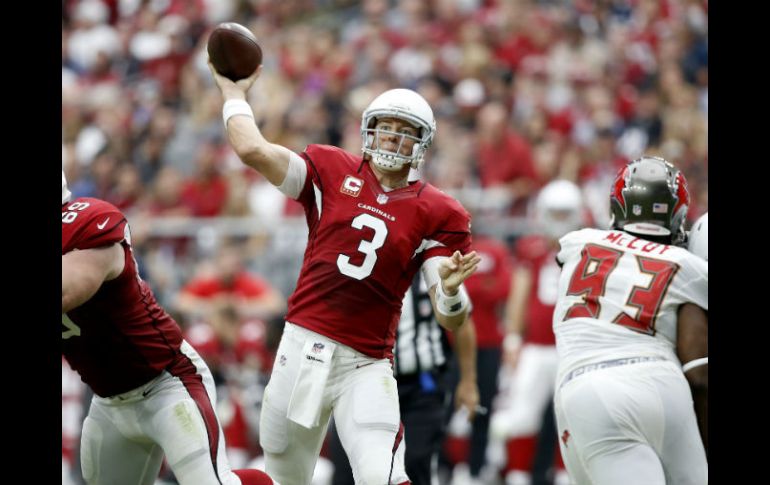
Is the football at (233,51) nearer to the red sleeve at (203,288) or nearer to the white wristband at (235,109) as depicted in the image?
the white wristband at (235,109)

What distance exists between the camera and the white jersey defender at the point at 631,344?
4.36 meters

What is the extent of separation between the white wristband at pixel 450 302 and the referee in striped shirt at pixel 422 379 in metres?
1.24

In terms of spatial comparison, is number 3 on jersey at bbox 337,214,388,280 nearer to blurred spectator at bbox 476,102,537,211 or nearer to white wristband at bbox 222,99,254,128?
white wristband at bbox 222,99,254,128

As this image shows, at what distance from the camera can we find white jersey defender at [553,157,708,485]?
4.36 metres

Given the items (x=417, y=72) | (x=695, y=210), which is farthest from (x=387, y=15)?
(x=695, y=210)

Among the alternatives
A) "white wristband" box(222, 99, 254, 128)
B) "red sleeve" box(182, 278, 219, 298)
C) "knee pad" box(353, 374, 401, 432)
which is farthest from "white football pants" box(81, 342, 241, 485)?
"red sleeve" box(182, 278, 219, 298)

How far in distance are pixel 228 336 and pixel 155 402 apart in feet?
16.1

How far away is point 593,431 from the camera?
4418 mm

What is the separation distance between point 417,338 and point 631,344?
77.6 inches

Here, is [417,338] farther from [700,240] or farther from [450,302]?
[700,240]

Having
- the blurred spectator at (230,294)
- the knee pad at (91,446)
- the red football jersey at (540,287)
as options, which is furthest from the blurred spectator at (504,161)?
the knee pad at (91,446)

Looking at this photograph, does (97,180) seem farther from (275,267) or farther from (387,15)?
(387,15)

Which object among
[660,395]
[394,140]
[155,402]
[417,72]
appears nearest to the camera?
[660,395]

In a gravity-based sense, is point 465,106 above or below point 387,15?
below
